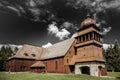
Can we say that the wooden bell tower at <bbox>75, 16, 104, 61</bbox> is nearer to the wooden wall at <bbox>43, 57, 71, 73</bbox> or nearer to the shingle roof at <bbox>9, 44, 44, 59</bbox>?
the wooden wall at <bbox>43, 57, 71, 73</bbox>

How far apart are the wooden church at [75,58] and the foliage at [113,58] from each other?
103 feet

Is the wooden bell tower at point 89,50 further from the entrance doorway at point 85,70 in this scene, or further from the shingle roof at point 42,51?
the shingle roof at point 42,51

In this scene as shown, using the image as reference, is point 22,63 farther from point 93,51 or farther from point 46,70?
point 93,51

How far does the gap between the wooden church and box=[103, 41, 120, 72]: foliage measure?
31.3m

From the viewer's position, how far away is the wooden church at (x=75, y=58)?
3615 centimetres

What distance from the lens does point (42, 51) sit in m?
57.0

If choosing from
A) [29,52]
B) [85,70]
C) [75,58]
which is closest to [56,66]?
[75,58]

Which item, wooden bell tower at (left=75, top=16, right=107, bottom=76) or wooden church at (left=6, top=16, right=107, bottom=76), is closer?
wooden bell tower at (left=75, top=16, right=107, bottom=76)

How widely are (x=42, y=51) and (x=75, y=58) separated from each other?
19.1m

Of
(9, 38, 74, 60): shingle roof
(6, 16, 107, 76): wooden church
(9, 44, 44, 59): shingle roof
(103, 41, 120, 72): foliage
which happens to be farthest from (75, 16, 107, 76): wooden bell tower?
(103, 41, 120, 72): foliage

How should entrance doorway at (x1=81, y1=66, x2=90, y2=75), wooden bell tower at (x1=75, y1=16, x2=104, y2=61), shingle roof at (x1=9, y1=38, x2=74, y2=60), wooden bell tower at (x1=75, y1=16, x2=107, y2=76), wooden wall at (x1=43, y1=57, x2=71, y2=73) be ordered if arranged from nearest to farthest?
wooden bell tower at (x1=75, y1=16, x2=107, y2=76) < wooden bell tower at (x1=75, y1=16, x2=104, y2=61) < wooden wall at (x1=43, y1=57, x2=71, y2=73) < entrance doorway at (x1=81, y1=66, x2=90, y2=75) < shingle roof at (x1=9, y1=38, x2=74, y2=60)

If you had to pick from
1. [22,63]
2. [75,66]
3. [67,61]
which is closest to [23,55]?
[22,63]

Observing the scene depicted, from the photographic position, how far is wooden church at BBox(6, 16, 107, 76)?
3615cm

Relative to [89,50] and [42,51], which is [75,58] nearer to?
[89,50]
